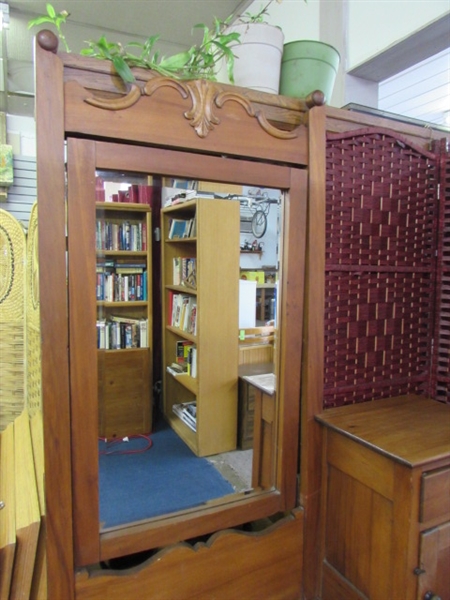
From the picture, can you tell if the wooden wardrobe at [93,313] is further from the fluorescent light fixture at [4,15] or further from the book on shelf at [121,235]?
the fluorescent light fixture at [4,15]

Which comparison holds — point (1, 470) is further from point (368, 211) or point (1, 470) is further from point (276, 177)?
point (368, 211)

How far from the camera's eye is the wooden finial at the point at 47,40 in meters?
0.94

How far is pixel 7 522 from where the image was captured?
1.22 meters

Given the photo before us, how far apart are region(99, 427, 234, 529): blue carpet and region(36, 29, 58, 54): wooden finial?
1.00 metres

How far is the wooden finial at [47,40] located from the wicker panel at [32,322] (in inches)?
29.0

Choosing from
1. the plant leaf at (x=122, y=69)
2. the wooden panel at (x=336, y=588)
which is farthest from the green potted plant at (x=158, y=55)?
the wooden panel at (x=336, y=588)

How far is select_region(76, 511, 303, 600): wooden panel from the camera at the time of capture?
1123 millimetres

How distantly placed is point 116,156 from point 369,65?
1569mm

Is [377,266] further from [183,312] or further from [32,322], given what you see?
[32,322]

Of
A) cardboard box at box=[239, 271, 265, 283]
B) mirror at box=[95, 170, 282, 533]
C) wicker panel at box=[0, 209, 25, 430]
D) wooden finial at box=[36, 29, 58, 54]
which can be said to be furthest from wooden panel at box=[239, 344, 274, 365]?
wicker panel at box=[0, 209, 25, 430]

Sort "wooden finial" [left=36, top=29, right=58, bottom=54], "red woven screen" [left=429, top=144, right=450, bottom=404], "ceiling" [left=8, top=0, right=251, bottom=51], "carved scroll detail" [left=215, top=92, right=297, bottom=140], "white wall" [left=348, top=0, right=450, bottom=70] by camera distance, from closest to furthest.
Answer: "wooden finial" [left=36, top=29, right=58, bottom=54] → "carved scroll detail" [left=215, top=92, right=297, bottom=140] → "red woven screen" [left=429, top=144, right=450, bottom=404] → "white wall" [left=348, top=0, right=450, bottom=70] → "ceiling" [left=8, top=0, right=251, bottom=51]

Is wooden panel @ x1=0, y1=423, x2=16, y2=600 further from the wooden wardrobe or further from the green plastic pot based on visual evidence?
the green plastic pot

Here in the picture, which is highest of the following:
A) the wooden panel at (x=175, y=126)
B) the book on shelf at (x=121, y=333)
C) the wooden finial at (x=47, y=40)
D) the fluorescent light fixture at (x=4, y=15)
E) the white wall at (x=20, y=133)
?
the fluorescent light fixture at (x=4, y=15)

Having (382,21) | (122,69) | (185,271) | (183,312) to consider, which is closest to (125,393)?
(183,312)
